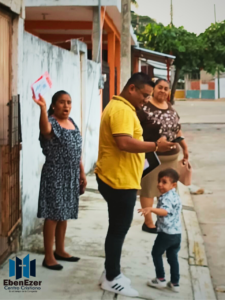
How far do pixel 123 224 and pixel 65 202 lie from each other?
717 mm

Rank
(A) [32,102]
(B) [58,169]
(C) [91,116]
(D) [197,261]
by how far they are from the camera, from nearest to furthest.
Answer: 1. (B) [58,169]
2. (D) [197,261]
3. (A) [32,102]
4. (C) [91,116]

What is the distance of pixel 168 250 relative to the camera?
13.4 ft

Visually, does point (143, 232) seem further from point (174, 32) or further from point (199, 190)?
point (174, 32)

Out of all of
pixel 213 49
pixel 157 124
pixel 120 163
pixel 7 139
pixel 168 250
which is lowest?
pixel 168 250

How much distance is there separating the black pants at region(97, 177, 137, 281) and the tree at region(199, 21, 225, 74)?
101 feet

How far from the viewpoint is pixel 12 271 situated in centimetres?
438

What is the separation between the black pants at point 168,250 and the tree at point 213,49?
30683mm

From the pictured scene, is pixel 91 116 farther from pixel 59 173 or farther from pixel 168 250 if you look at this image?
pixel 168 250

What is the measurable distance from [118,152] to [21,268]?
1.49 meters

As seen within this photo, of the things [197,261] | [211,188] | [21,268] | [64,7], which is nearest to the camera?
[21,268]

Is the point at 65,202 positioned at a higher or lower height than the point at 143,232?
higher

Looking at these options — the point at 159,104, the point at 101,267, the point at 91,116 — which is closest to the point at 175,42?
the point at 91,116

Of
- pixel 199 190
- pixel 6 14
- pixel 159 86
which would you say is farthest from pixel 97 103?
pixel 6 14

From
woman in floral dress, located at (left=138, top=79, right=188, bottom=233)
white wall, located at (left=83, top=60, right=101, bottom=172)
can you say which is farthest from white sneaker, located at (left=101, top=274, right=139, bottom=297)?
white wall, located at (left=83, top=60, right=101, bottom=172)
